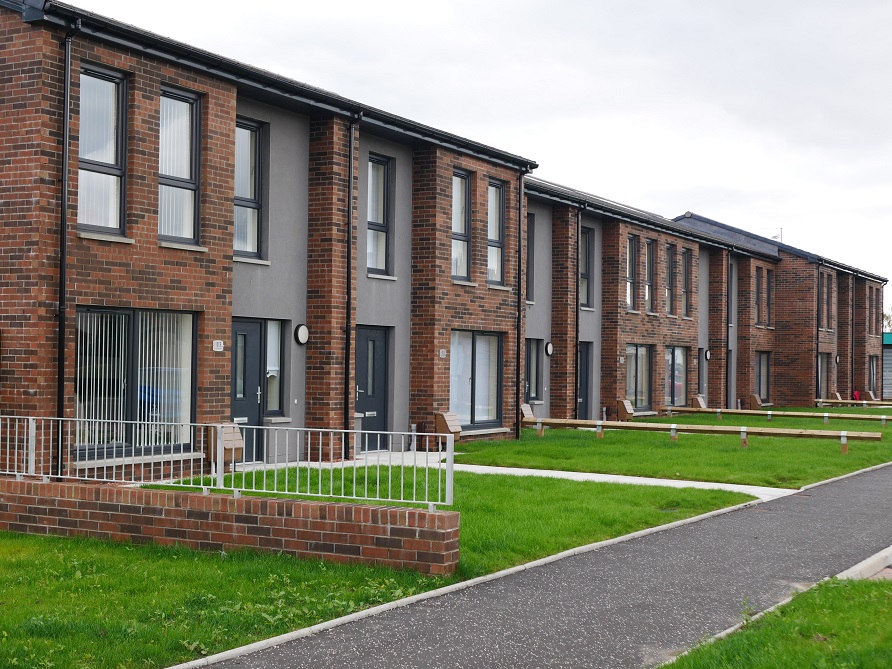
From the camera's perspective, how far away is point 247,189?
1748 centimetres

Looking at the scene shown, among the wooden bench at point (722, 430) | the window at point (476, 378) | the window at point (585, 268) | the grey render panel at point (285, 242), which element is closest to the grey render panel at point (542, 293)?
the window at point (585, 268)

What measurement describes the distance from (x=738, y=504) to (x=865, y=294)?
136 ft

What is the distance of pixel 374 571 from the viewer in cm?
877

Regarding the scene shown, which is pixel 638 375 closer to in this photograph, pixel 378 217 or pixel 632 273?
pixel 632 273

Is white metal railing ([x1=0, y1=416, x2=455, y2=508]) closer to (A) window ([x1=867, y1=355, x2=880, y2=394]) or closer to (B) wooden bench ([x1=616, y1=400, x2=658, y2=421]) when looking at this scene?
(B) wooden bench ([x1=616, y1=400, x2=658, y2=421])

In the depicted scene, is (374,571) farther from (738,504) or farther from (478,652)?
(738,504)

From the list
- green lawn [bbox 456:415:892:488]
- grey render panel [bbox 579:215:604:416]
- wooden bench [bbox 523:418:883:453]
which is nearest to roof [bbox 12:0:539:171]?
green lawn [bbox 456:415:892:488]

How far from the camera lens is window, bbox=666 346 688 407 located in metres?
34.3

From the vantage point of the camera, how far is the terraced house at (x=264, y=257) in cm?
1328

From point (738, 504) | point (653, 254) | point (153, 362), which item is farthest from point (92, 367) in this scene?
point (653, 254)

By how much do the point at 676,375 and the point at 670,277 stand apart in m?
3.33

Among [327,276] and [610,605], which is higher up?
[327,276]

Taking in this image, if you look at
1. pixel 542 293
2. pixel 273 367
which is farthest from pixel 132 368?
pixel 542 293

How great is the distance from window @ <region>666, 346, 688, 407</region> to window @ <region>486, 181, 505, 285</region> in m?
12.3
